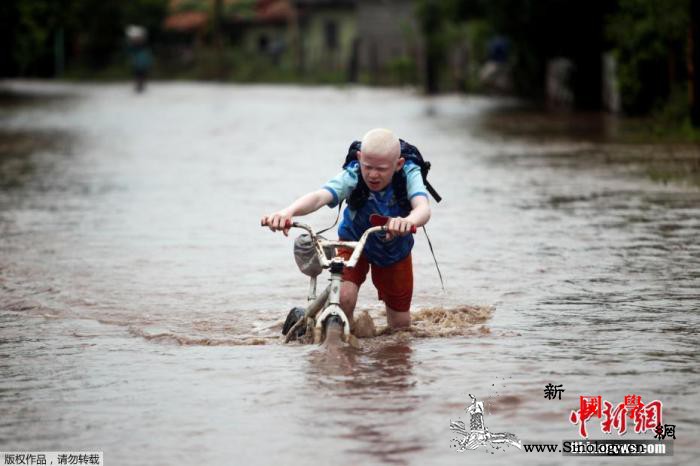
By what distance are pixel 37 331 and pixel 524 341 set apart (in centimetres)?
278

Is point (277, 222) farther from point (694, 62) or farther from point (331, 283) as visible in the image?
point (694, 62)

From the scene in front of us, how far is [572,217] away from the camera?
13750 millimetres

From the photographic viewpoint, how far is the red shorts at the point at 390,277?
25.9 feet

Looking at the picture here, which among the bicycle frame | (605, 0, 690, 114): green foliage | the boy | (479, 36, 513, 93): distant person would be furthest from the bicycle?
(479, 36, 513, 93): distant person

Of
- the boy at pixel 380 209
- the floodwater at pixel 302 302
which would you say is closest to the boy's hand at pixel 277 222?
the boy at pixel 380 209

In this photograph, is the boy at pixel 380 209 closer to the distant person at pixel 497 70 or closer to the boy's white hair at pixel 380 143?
the boy's white hair at pixel 380 143

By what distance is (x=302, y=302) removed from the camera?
956cm

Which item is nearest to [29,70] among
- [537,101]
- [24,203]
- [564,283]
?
[537,101]

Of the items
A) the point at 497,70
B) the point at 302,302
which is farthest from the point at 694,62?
the point at 497,70

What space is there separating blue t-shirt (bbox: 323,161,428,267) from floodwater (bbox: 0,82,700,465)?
49cm

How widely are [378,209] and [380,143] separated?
536 mm

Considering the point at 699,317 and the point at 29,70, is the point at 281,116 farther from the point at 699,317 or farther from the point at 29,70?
the point at 29,70

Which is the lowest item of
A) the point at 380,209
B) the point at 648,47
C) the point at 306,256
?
the point at 306,256

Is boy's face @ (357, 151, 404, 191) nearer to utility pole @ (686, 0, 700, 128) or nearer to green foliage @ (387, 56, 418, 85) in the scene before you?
utility pole @ (686, 0, 700, 128)
